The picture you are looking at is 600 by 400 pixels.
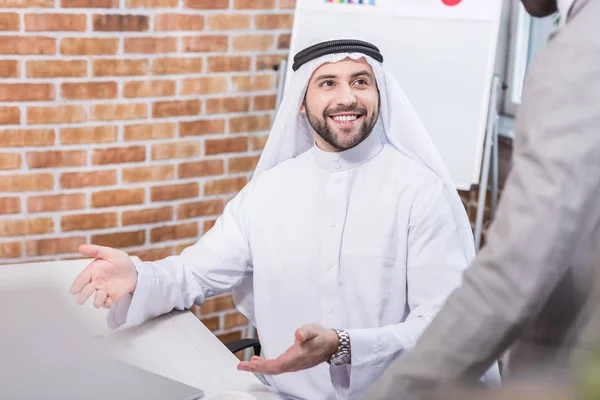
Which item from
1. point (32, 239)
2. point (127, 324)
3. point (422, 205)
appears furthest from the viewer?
point (32, 239)

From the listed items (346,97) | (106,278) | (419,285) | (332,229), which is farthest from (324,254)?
(106,278)

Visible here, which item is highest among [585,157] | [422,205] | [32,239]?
[585,157]

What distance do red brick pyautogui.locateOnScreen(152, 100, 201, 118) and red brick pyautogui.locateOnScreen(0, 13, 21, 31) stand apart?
532mm

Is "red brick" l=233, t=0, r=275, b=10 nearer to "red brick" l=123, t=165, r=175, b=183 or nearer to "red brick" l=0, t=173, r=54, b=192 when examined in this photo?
"red brick" l=123, t=165, r=175, b=183

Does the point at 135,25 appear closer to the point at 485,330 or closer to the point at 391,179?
the point at 391,179

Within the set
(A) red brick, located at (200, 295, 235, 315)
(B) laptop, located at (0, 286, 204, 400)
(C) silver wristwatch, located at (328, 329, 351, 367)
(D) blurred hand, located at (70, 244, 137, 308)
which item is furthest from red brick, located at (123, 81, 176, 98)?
(B) laptop, located at (0, 286, 204, 400)

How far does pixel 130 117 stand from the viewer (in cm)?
284

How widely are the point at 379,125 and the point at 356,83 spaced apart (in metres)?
0.13

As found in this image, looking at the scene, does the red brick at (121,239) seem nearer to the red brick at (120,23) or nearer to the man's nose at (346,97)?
the red brick at (120,23)

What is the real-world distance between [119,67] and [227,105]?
1.45 ft

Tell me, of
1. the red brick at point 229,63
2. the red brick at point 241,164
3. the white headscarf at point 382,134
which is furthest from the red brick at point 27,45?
the white headscarf at point 382,134

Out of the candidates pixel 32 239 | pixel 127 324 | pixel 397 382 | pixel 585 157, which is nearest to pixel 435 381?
pixel 397 382

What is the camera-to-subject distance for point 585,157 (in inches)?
30.4

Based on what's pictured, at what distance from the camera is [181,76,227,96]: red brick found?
2.94 meters
